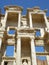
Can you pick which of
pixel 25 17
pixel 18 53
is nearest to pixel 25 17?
pixel 25 17

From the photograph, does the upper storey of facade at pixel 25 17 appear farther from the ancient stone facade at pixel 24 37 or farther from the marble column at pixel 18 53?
the marble column at pixel 18 53

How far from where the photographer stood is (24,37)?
61.8ft

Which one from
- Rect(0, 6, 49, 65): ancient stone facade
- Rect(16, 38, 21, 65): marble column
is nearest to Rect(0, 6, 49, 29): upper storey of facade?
Rect(0, 6, 49, 65): ancient stone facade

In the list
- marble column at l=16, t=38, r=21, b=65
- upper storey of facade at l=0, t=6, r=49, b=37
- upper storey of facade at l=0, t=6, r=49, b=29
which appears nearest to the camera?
marble column at l=16, t=38, r=21, b=65

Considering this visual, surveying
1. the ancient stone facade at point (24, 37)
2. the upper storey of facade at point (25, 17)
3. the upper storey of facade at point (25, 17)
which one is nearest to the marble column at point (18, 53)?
the ancient stone facade at point (24, 37)

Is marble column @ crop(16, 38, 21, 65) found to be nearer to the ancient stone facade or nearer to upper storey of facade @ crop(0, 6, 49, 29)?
the ancient stone facade

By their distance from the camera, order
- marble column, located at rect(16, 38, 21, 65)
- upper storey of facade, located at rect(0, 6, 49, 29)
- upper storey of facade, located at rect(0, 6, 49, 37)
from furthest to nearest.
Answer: upper storey of facade, located at rect(0, 6, 49, 29) < upper storey of facade, located at rect(0, 6, 49, 37) < marble column, located at rect(16, 38, 21, 65)

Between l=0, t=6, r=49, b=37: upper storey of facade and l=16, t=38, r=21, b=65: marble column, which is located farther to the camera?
l=0, t=6, r=49, b=37: upper storey of facade

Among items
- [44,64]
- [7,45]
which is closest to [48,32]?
[44,64]

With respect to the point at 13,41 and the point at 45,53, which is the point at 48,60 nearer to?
the point at 45,53

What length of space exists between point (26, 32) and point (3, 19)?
4728 mm

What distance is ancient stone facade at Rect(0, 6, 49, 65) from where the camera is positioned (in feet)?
58.8

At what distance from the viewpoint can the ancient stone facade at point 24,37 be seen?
17922 mm

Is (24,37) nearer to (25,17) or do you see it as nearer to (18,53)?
(18,53)
